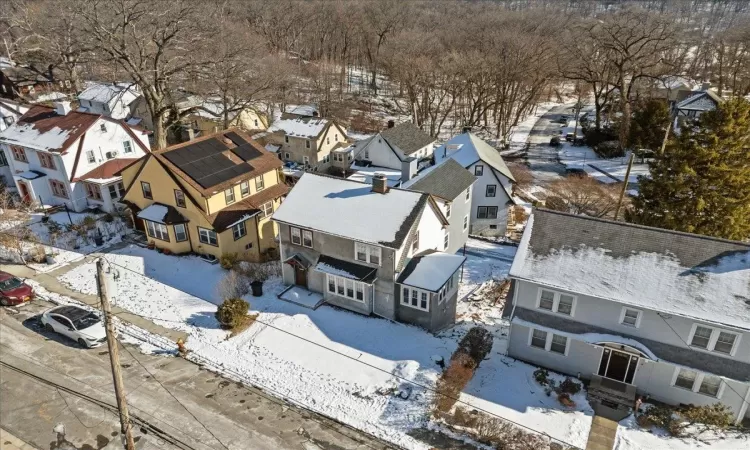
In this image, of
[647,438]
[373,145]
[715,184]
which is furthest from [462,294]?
[373,145]

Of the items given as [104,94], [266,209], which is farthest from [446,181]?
[104,94]

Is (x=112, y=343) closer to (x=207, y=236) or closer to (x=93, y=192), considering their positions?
(x=207, y=236)

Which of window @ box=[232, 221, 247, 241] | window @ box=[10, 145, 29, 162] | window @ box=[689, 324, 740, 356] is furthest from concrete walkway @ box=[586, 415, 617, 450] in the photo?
window @ box=[10, 145, 29, 162]

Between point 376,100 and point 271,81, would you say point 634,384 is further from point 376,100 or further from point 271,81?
point 376,100

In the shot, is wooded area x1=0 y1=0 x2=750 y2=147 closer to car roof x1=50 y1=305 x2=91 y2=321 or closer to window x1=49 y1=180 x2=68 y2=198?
window x1=49 y1=180 x2=68 y2=198

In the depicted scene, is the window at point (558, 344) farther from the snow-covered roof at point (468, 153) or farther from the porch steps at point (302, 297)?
the snow-covered roof at point (468, 153)

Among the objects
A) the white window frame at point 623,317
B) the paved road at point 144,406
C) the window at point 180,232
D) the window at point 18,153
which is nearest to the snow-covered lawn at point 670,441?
the white window frame at point 623,317
